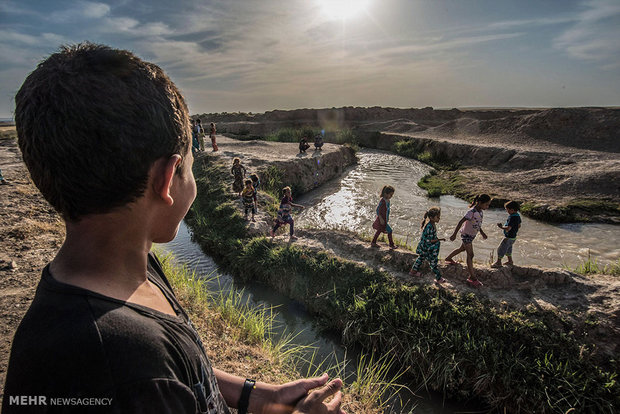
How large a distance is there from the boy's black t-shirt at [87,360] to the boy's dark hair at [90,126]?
0.89ft

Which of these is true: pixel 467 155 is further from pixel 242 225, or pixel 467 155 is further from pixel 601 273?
pixel 242 225

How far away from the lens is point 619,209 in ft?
38.2

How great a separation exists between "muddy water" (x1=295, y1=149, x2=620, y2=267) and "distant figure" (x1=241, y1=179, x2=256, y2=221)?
191 cm

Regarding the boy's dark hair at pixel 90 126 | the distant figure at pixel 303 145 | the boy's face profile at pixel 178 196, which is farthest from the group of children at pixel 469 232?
the distant figure at pixel 303 145

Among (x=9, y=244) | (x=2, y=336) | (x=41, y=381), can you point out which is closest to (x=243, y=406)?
(x=41, y=381)

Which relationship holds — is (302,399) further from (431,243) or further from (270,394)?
(431,243)

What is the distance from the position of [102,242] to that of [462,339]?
18.3 feet

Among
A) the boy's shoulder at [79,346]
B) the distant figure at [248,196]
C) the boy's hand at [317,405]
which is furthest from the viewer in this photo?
the distant figure at [248,196]

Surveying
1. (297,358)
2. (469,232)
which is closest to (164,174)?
(297,358)

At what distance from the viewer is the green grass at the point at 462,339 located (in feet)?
14.2

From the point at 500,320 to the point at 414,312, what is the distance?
137 centimetres

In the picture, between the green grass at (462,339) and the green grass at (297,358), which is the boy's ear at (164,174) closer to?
the green grass at (297,358)

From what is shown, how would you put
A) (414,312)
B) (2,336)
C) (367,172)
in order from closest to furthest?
(2,336) → (414,312) → (367,172)

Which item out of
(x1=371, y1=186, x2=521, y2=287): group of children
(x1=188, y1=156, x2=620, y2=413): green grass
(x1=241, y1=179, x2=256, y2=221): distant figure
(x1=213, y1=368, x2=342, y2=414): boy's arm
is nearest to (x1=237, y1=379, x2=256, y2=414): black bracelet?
(x1=213, y1=368, x2=342, y2=414): boy's arm
